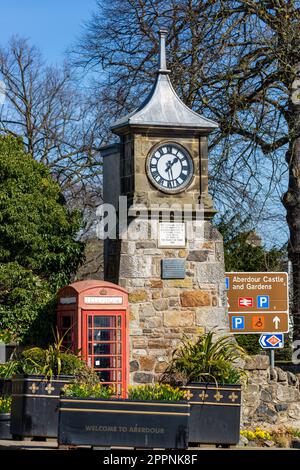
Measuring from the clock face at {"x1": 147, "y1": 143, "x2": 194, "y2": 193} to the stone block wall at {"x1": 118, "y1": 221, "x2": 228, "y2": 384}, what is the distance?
2.54ft

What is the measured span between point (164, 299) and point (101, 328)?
139cm

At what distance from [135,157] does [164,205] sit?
97 centimetres

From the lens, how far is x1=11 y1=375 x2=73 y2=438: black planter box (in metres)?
16.2

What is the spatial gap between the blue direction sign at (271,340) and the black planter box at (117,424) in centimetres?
691

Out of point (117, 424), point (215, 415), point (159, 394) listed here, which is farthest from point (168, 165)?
point (117, 424)

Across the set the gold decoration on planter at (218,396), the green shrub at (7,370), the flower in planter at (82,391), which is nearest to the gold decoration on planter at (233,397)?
the gold decoration on planter at (218,396)

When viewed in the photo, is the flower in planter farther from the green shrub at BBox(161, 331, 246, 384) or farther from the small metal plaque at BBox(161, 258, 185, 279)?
the small metal plaque at BBox(161, 258, 185, 279)

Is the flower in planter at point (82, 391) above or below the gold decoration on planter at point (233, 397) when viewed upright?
above

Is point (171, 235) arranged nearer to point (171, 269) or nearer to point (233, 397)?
point (171, 269)

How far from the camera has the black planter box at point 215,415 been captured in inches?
671

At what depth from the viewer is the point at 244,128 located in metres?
25.0

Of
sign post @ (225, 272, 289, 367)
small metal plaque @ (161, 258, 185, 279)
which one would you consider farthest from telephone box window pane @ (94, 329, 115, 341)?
sign post @ (225, 272, 289, 367)

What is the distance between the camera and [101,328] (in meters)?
18.9

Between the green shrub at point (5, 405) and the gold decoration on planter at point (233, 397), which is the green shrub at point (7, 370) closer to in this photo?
the green shrub at point (5, 405)
